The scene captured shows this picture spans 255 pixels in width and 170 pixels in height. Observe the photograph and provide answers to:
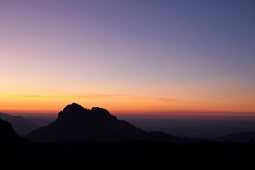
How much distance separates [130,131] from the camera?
647ft

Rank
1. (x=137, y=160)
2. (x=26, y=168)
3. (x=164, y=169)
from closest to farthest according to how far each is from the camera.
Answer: (x=26, y=168) < (x=164, y=169) < (x=137, y=160)

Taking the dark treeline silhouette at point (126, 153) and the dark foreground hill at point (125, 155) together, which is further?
the dark treeline silhouette at point (126, 153)

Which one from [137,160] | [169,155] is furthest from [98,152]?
[169,155]

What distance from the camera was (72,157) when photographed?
83500mm

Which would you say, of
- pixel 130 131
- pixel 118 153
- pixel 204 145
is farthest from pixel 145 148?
pixel 130 131

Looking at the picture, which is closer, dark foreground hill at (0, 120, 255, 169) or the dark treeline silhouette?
dark foreground hill at (0, 120, 255, 169)

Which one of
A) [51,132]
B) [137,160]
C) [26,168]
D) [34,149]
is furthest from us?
[51,132]

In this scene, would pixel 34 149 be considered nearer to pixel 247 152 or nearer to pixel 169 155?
pixel 169 155

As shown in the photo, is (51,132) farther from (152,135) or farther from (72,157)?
(72,157)

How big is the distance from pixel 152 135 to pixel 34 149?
80823 mm

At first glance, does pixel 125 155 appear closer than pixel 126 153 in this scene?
Yes

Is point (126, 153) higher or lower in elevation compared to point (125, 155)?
higher

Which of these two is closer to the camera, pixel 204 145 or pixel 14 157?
pixel 14 157

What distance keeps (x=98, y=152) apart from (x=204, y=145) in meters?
36.5
